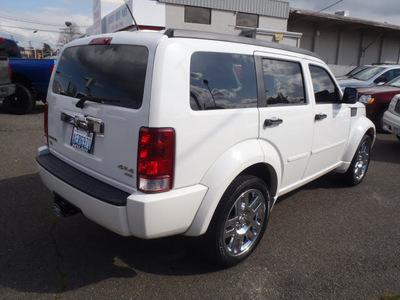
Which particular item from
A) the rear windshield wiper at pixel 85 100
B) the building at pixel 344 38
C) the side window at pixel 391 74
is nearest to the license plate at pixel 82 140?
the rear windshield wiper at pixel 85 100

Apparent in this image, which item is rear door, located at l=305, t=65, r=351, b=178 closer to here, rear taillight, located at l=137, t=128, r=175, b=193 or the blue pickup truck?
rear taillight, located at l=137, t=128, r=175, b=193

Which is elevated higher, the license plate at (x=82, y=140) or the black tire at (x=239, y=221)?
the license plate at (x=82, y=140)

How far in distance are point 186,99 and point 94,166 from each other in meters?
0.91

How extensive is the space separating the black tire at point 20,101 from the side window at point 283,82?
833 cm

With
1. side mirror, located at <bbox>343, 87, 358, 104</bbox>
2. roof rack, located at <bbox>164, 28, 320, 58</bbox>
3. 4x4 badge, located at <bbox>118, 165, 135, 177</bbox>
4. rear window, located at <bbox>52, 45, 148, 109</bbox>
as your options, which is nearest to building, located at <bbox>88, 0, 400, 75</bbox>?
side mirror, located at <bbox>343, 87, 358, 104</bbox>

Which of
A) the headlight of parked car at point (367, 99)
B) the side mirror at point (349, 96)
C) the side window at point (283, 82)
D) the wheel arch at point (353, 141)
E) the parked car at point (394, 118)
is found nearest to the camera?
the side window at point (283, 82)

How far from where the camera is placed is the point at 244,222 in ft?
9.09

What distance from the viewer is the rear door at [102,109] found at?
7.17 feet

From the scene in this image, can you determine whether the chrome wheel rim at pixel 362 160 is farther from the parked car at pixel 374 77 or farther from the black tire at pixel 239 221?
the parked car at pixel 374 77

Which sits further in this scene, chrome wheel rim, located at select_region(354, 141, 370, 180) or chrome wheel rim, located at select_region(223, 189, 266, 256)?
chrome wheel rim, located at select_region(354, 141, 370, 180)

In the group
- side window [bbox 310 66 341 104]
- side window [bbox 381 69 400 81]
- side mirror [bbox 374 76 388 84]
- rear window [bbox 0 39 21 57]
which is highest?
rear window [bbox 0 39 21 57]

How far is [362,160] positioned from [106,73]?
389cm

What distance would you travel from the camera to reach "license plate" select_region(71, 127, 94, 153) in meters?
2.49

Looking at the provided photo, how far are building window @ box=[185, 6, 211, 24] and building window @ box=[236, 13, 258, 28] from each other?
2050mm
